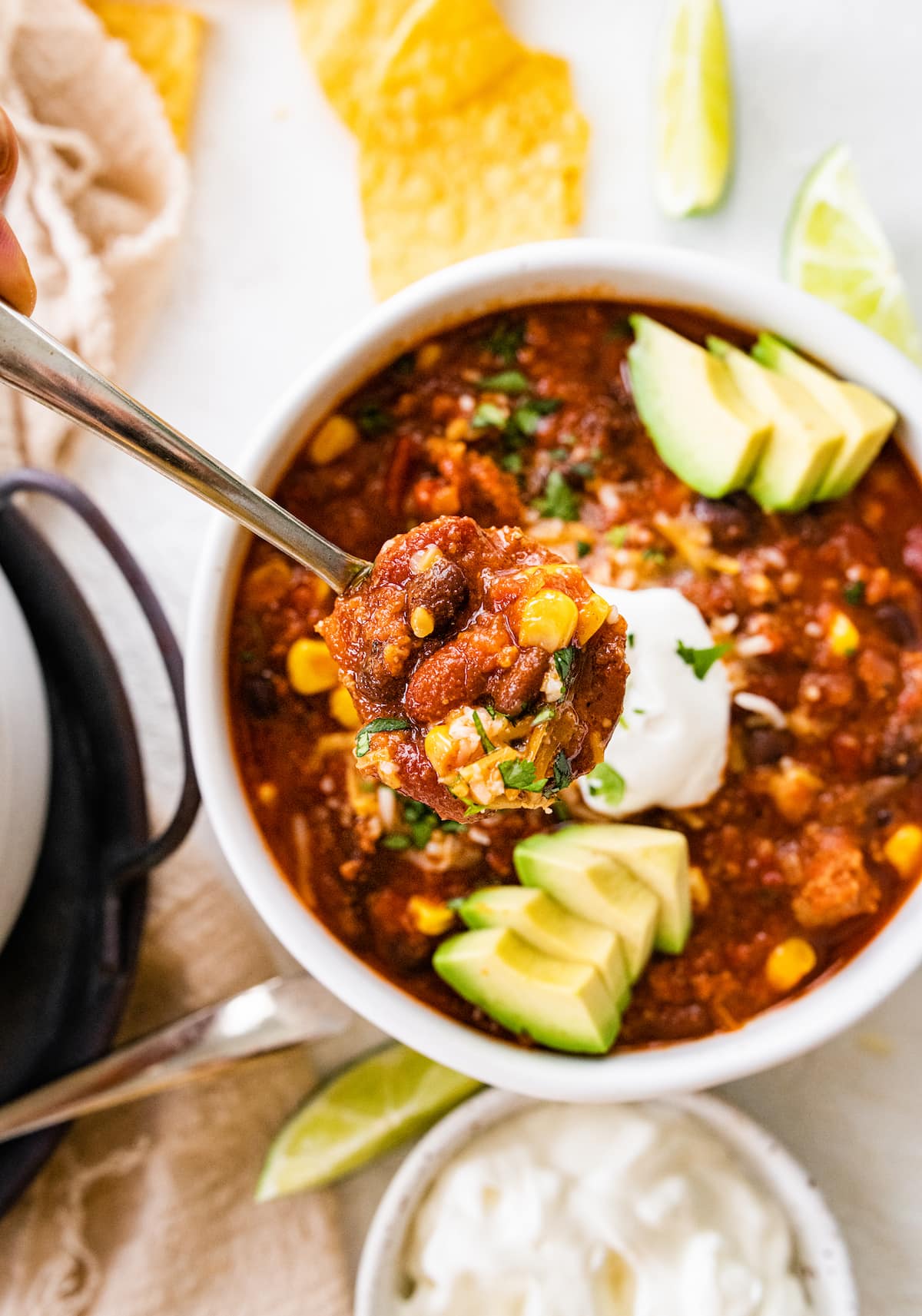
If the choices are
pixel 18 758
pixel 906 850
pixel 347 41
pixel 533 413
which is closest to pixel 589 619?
pixel 533 413

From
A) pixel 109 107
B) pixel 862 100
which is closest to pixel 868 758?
pixel 862 100

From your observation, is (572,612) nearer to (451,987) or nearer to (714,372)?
(714,372)

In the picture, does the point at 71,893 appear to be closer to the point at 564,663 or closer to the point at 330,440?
the point at 330,440

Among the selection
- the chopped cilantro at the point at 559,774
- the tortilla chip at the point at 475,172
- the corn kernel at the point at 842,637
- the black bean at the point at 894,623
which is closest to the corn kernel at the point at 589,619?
the chopped cilantro at the point at 559,774

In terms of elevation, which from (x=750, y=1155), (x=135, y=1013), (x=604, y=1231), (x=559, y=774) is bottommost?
(x=604, y=1231)

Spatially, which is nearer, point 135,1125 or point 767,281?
point 767,281

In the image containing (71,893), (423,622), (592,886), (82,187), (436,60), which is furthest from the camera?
(82,187)

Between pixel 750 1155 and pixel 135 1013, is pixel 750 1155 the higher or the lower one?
the lower one
